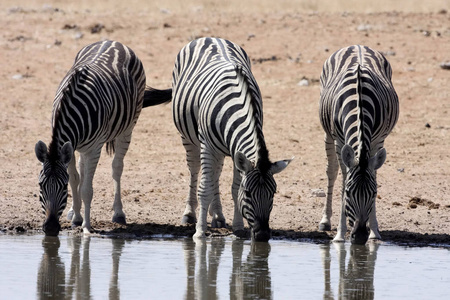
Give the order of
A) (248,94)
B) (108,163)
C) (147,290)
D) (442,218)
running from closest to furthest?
(147,290) → (248,94) → (442,218) → (108,163)

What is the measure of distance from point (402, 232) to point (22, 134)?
7.32 meters

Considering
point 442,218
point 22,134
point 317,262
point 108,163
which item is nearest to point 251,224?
point 317,262

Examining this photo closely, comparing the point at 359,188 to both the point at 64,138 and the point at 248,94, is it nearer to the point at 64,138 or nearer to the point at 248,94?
the point at 248,94

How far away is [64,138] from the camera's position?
868 centimetres

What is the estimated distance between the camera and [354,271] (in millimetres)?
7422

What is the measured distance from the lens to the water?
6.47m

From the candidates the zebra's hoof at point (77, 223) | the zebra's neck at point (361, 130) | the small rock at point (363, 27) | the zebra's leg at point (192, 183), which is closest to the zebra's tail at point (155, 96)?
the zebra's leg at point (192, 183)

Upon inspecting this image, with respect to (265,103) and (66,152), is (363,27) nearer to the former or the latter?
(265,103)

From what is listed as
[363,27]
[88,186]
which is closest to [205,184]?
[88,186]

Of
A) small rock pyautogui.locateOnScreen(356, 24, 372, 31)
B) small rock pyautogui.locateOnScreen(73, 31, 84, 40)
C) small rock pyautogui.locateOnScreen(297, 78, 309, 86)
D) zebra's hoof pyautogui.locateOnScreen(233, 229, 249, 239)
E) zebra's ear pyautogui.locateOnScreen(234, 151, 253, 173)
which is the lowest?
zebra's hoof pyautogui.locateOnScreen(233, 229, 249, 239)

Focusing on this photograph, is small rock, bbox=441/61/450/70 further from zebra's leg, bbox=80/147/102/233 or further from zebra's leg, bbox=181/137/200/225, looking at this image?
zebra's leg, bbox=80/147/102/233

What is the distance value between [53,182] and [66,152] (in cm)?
33

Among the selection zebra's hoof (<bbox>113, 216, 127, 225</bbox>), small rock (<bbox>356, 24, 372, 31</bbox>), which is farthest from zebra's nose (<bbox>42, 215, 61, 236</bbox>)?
small rock (<bbox>356, 24, 372, 31</bbox>)

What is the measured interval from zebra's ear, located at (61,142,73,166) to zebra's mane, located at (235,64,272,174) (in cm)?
186
